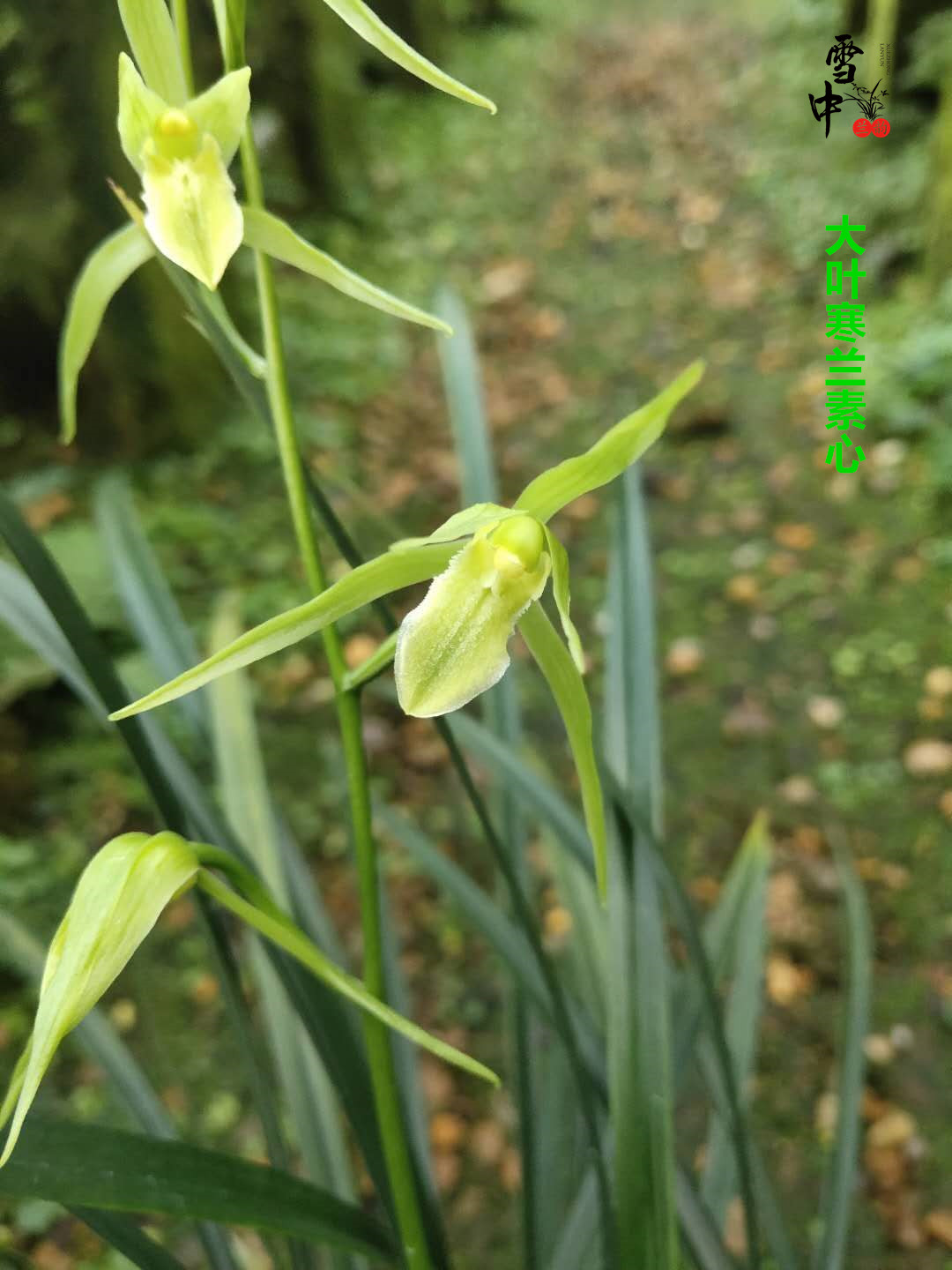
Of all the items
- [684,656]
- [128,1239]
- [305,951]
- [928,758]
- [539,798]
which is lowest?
[128,1239]

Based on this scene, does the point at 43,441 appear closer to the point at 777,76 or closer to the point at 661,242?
the point at 661,242

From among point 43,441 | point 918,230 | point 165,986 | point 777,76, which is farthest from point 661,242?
point 165,986

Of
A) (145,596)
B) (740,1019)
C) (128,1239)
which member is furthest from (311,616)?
(740,1019)

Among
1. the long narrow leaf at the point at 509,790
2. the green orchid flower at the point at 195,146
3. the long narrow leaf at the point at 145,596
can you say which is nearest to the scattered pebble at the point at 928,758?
the long narrow leaf at the point at 509,790

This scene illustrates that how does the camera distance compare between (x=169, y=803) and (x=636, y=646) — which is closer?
(x=169, y=803)

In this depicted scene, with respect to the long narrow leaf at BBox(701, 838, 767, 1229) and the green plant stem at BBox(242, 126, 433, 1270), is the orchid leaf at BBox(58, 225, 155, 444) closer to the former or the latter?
the green plant stem at BBox(242, 126, 433, 1270)

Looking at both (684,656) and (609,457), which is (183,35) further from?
(684,656)

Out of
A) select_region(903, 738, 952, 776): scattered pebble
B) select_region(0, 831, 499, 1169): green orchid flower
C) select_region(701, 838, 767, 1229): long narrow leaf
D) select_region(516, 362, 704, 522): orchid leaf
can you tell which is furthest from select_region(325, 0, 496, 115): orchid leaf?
select_region(903, 738, 952, 776): scattered pebble
